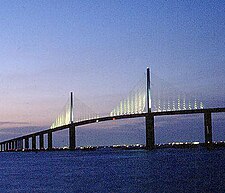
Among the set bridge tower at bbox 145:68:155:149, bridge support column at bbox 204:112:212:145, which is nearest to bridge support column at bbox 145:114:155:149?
bridge tower at bbox 145:68:155:149

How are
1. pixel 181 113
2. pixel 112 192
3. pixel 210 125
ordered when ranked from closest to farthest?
1. pixel 112 192
2. pixel 181 113
3. pixel 210 125

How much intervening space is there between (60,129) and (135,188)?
50.9 metres

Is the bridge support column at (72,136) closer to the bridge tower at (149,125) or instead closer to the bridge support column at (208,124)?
the bridge tower at (149,125)

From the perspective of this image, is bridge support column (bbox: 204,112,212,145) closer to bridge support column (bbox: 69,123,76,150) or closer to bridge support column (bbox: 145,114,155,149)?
bridge support column (bbox: 145,114,155,149)

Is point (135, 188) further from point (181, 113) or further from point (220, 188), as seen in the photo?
point (181, 113)

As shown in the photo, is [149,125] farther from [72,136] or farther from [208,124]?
[72,136]

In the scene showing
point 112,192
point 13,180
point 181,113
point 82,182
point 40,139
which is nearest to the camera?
point 112,192

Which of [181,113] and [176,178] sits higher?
[181,113]

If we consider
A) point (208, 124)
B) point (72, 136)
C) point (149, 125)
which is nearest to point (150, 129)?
point (149, 125)

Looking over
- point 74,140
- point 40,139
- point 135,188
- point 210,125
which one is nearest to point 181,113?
point 210,125

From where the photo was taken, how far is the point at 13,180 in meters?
32.1

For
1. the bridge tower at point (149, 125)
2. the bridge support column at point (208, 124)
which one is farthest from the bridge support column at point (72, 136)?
the bridge support column at point (208, 124)

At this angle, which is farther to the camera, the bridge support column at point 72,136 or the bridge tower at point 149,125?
the bridge support column at point 72,136

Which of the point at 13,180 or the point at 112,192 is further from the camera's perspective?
the point at 13,180
